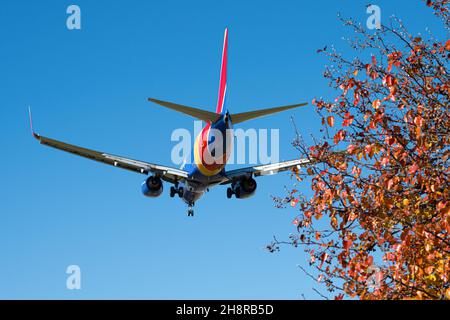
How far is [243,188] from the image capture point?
159 feet

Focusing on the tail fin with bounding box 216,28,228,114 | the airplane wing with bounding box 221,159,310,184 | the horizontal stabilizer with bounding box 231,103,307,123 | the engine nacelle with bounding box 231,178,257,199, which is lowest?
the engine nacelle with bounding box 231,178,257,199

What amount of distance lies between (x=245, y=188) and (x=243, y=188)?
160 millimetres

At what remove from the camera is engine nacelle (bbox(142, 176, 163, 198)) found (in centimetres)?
4888

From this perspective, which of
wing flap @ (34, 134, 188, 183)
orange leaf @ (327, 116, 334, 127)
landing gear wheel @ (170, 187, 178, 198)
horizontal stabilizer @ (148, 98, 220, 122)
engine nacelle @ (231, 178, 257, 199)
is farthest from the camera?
landing gear wheel @ (170, 187, 178, 198)

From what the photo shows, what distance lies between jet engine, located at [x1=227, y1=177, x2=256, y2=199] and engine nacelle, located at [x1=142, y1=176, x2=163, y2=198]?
573 cm

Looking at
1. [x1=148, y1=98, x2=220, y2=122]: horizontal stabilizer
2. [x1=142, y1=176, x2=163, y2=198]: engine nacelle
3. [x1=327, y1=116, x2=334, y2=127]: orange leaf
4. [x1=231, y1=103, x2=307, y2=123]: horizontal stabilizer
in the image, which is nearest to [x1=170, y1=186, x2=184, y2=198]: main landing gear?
[x1=142, y1=176, x2=163, y2=198]: engine nacelle

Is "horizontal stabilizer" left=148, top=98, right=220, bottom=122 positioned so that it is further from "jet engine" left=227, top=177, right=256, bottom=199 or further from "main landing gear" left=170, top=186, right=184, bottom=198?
"main landing gear" left=170, top=186, right=184, bottom=198

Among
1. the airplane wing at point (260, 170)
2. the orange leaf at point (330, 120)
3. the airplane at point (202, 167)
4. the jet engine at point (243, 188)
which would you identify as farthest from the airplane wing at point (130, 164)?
the orange leaf at point (330, 120)

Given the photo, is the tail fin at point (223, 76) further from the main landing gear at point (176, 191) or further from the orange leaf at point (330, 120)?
the orange leaf at point (330, 120)

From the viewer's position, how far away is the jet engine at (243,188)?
48469 millimetres

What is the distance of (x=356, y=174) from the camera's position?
45.1 feet

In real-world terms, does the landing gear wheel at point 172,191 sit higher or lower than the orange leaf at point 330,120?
higher

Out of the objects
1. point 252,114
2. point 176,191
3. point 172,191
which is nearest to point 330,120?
point 252,114
